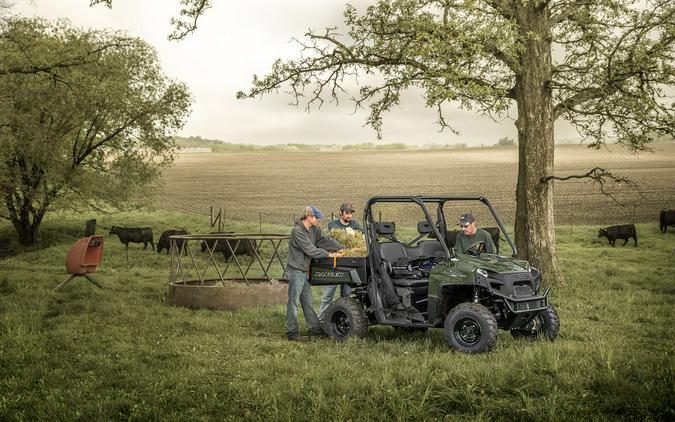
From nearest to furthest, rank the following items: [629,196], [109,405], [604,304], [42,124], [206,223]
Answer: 1. [109,405]
2. [604,304]
3. [42,124]
4. [206,223]
5. [629,196]

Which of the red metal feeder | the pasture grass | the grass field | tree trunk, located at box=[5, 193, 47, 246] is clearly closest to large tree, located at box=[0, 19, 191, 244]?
tree trunk, located at box=[5, 193, 47, 246]

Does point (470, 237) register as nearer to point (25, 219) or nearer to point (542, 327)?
point (542, 327)

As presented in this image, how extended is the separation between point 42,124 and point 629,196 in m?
39.1

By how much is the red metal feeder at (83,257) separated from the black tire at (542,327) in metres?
12.2

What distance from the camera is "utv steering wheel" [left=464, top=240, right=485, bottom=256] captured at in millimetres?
11539

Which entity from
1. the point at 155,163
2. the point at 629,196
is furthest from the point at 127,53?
the point at 629,196

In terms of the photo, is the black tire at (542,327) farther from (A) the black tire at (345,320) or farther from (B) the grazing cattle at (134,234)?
(B) the grazing cattle at (134,234)

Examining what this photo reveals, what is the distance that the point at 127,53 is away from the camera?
3628 centimetres

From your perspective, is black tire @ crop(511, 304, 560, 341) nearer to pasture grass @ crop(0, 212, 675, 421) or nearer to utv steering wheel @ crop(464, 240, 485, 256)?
pasture grass @ crop(0, 212, 675, 421)

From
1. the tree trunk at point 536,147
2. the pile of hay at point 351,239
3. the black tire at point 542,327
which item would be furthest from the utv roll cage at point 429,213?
the tree trunk at point 536,147

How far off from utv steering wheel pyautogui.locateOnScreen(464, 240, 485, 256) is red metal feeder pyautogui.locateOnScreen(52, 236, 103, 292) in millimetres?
11255

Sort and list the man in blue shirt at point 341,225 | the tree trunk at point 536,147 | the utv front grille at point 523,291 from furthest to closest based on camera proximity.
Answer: the tree trunk at point 536,147, the man in blue shirt at point 341,225, the utv front grille at point 523,291

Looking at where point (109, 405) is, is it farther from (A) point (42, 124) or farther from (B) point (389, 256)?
(A) point (42, 124)

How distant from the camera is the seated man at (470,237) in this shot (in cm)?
1181
